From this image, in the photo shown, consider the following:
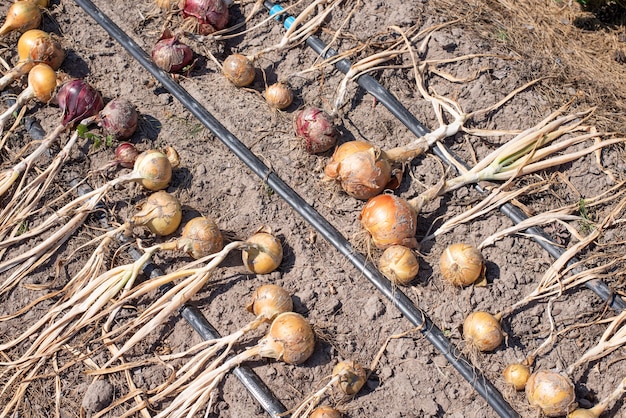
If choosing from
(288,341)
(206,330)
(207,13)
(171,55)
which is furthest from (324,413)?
(207,13)

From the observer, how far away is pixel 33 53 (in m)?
3.24

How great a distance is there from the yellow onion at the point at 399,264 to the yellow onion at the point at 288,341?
0.48 m

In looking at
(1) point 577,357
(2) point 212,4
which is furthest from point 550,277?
(2) point 212,4

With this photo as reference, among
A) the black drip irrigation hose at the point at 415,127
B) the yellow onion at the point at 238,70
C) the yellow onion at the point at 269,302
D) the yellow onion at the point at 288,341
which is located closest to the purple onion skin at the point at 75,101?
the yellow onion at the point at 238,70

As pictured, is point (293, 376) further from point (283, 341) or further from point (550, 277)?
point (550, 277)

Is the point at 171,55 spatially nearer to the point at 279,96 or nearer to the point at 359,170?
the point at 279,96

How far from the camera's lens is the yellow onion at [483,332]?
2631 mm

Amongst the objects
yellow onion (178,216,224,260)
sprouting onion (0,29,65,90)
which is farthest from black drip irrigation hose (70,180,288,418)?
sprouting onion (0,29,65,90)

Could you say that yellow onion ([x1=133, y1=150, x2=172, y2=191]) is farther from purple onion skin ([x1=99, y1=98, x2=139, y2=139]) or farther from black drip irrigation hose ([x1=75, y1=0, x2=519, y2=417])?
black drip irrigation hose ([x1=75, y1=0, x2=519, y2=417])

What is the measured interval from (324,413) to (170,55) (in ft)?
7.02

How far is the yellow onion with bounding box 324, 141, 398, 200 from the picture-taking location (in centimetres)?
285

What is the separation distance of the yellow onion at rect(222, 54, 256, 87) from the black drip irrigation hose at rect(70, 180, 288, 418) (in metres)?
1.02

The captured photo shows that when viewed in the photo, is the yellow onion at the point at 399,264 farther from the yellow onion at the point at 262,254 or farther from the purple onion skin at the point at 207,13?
the purple onion skin at the point at 207,13

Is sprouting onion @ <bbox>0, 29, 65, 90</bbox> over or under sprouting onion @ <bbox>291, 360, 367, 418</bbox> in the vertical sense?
over
